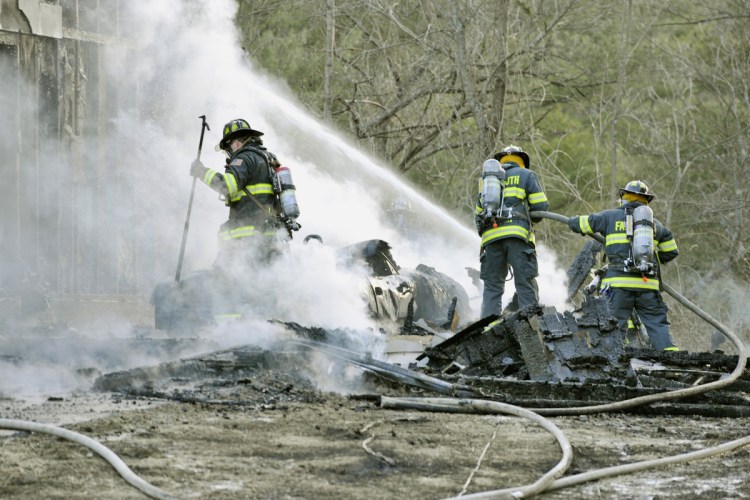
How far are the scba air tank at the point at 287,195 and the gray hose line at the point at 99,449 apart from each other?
514 centimetres

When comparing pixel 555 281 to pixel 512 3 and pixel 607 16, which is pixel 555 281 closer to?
pixel 512 3

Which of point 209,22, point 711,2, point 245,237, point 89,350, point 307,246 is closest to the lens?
point 89,350

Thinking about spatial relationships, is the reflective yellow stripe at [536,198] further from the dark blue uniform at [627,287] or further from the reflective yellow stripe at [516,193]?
the dark blue uniform at [627,287]

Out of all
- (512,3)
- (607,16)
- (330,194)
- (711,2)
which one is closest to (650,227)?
(330,194)

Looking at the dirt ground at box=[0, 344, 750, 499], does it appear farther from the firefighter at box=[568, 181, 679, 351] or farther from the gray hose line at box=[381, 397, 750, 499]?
the firefighter at box=[568, 181, 679, 351]

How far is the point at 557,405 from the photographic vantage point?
6773 millimetres

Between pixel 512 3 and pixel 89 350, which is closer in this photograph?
pixel 89 350

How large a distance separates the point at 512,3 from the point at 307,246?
11.1 meters

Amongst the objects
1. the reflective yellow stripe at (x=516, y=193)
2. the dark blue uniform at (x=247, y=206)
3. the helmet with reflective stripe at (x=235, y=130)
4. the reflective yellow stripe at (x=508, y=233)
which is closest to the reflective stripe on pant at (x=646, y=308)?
the reflective yellow stripe at (x=508, y=233)

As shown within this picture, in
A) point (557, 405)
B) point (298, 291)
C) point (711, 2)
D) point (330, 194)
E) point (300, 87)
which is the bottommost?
point (557, 405)

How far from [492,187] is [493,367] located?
2.69m

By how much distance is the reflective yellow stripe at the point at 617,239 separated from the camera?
34.0 ft

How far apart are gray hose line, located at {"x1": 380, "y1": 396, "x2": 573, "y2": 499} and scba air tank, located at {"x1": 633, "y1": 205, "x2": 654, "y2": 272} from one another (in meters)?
4.29

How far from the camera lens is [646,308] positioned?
10.3m
